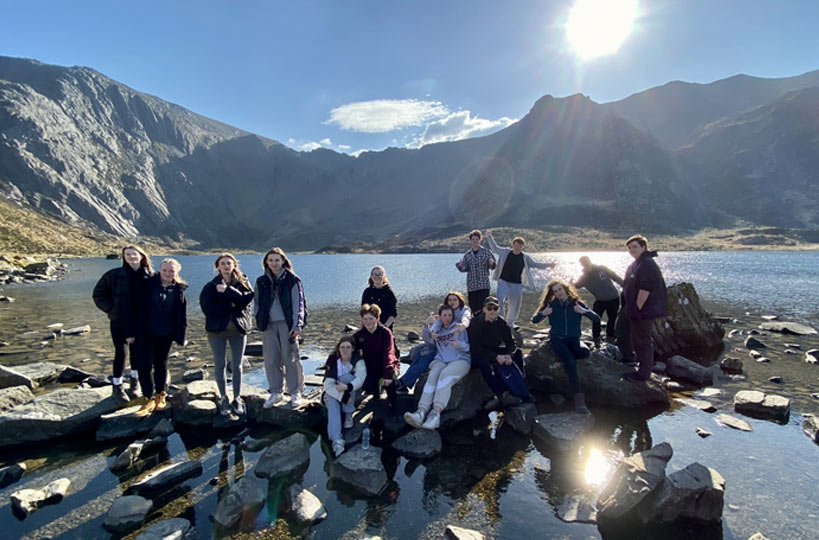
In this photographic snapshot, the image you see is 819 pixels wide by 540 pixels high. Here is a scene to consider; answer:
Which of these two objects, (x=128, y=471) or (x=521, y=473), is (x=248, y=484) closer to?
(x=128, y=471)

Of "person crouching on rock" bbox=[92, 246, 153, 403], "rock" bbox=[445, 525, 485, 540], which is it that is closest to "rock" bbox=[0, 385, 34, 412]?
"person crouching on rock" bbox=[92, 246, 153, 403]

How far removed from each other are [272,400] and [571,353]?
8.02 m

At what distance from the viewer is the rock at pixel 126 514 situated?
6.04 meters

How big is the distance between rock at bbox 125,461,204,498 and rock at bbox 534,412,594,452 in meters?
7.37

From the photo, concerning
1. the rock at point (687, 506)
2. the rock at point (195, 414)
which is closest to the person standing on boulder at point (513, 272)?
the rock at point (687, 506)

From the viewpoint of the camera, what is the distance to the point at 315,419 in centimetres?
981

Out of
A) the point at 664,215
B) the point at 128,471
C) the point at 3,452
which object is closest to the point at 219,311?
the point at 128,471

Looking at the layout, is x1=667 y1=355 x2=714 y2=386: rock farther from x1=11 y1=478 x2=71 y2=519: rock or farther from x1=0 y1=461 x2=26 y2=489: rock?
x1=0 y1=461 x2=26 y2=489: rock

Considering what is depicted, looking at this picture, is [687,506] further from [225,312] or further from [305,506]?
[225,312]

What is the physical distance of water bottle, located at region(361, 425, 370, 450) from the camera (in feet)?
27.2

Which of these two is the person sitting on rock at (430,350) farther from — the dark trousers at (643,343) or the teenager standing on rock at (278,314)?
the dark trousers at (643,343)

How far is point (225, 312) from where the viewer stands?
8938mm

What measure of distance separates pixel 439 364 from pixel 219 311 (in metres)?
5.34

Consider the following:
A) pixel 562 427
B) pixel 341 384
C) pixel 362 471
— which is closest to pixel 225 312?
pixel 341 384
